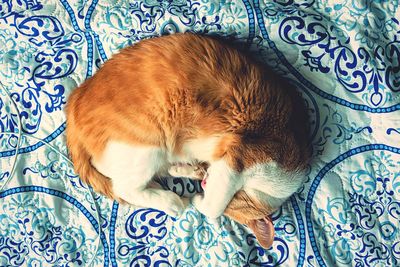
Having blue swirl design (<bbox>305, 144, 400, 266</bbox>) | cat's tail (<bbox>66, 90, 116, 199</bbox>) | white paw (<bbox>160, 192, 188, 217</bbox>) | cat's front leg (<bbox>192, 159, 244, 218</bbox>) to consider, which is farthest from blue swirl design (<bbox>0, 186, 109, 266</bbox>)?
blue swirl design (<bbox>305, 144, 400, 266</bbox>)

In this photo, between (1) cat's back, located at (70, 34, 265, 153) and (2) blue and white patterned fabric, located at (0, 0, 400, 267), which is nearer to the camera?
(1) cat's back, located at (70, 34, 265, 153)

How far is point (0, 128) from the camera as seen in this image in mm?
1596

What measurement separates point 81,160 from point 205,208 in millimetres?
431

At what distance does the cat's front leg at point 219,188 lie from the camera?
4.42ft

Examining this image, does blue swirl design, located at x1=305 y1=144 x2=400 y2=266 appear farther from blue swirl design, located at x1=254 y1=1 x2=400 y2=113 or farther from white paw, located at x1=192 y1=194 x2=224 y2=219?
white paw, located at x1=192 y1=194 x2=224 y2=219

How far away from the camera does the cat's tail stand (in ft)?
4.58

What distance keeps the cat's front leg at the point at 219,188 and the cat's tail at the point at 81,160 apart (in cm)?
33

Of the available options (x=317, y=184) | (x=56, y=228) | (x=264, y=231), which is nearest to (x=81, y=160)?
(x=56, y=228)

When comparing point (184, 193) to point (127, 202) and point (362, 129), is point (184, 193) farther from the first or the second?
point (362, 129)

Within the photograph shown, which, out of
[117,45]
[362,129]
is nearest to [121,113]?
[117,45]

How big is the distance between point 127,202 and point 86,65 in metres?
0.50

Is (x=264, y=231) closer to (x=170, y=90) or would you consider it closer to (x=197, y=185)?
(x=197, y=185)

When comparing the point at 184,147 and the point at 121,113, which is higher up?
the point at 121,113

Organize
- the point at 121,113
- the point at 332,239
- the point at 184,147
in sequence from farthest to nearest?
the point at 332,239
the point at 184,147
the point at 121,113
